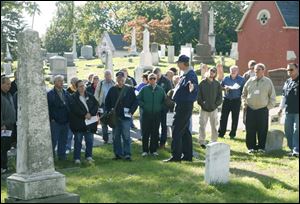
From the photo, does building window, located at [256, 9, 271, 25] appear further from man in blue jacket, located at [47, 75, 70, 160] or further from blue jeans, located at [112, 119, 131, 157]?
man in blue jacket, located at [47, 75, 70, 160]

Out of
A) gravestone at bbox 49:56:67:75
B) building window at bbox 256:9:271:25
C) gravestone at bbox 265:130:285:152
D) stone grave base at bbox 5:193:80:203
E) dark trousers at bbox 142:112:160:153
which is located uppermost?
building window at bbox 256:9:271:25

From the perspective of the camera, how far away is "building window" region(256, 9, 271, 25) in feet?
113

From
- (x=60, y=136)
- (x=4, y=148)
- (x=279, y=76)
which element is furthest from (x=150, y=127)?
(x=279, y=76)

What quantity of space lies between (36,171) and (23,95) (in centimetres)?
106

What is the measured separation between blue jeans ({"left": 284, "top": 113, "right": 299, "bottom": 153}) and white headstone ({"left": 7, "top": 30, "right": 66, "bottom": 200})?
18.8ft

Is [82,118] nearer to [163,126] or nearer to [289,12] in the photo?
[163,126]

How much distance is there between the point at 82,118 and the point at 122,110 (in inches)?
34.0

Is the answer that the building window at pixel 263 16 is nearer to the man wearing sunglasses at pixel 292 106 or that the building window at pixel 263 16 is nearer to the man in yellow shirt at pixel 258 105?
the man in yellow shirt at pixel 258 105

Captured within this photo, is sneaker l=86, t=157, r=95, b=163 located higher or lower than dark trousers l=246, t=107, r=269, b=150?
lower

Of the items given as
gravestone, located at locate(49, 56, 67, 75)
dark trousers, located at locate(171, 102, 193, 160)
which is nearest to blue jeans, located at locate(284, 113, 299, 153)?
dark trousers, located at locate(171, 102, 193, 160)

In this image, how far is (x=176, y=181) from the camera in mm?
9531

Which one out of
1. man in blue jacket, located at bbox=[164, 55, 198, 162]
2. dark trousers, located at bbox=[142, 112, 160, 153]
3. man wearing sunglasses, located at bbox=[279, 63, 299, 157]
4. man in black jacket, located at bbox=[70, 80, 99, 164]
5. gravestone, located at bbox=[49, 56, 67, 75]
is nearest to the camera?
man in blue jacket, located at bbox=[164, 55, 198, 162]

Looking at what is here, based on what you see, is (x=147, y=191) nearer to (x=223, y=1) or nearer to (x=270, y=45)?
(x=270, y=45)

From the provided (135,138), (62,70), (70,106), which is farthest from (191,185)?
(62,70)
